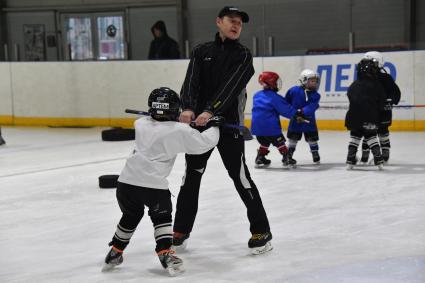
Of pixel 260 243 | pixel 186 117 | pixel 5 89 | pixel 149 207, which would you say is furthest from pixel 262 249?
pixel 5 89

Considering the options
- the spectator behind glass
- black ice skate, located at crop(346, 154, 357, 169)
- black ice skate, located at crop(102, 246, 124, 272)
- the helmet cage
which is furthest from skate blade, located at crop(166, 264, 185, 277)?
the spectator behind glass

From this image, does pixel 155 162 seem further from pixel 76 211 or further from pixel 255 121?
pixel 255 121

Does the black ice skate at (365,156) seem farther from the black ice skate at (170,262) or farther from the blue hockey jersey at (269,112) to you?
the black ice skate at (170,262)

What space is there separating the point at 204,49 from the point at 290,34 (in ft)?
23.7

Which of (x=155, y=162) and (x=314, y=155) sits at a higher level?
(x=155, y=162)

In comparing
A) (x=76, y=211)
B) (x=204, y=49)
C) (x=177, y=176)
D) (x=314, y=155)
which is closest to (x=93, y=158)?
(x=177, y=176)

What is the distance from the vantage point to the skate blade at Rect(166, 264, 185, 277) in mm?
3674

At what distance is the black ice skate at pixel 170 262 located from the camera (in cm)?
368

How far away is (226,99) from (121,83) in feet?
25.4

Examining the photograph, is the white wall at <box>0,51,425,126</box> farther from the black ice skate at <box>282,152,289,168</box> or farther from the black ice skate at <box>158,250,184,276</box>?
the black ice skate at <box>158,250,184,276</box>

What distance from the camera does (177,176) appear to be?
6934 millimetres

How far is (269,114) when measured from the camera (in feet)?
23.4

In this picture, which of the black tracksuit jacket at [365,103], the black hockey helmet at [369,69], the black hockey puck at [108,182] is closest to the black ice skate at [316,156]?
the black tracksuit jacket at [365,103]

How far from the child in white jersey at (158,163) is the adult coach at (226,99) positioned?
192 millimetres
